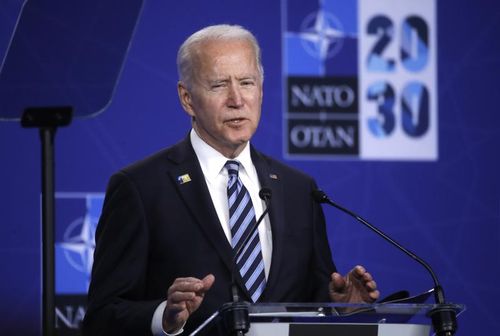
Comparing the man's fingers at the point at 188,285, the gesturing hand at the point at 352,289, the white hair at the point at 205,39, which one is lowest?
the gesturing hand at the point at 352,289

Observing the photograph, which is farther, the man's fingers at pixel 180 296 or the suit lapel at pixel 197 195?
the suit lapel at pixel 197 195

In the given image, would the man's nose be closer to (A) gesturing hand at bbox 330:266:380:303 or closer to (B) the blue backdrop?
(A) gesturing hand at bbox 330:266:380:303

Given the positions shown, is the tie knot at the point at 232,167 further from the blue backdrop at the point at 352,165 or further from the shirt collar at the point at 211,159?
the blue backdrop at the point at 352,165

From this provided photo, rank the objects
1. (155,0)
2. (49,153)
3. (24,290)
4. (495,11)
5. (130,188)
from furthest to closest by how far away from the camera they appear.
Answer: (495,11) < (155,0) < (24,290) < (49,153) < (130,188)

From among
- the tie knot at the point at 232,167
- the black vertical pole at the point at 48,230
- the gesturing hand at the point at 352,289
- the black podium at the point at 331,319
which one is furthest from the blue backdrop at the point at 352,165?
the black podium at the point at 331,319

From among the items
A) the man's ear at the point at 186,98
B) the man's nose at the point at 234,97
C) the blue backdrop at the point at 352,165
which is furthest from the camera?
the blue backdrop at the point at 352,165

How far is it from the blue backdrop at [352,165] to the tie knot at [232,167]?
113 centimetres

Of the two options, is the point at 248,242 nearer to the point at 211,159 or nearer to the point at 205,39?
the point at 211,159

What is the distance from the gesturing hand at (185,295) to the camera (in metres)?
2.49

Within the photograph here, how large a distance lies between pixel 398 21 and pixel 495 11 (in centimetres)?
51

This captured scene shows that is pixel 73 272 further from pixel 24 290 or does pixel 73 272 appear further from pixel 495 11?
pixel 495 11

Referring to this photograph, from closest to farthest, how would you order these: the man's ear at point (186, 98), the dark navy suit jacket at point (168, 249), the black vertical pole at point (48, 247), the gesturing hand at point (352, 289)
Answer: the gesturing hand at point (352, 289), the dark navy suit jacket at point (168, 249), the man's ear at point (186, 98), the black vertical pole at point (48, 247)

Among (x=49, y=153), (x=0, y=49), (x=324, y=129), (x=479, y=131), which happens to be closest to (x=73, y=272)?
(x=49, y=153)

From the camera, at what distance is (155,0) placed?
4438 millimetres
